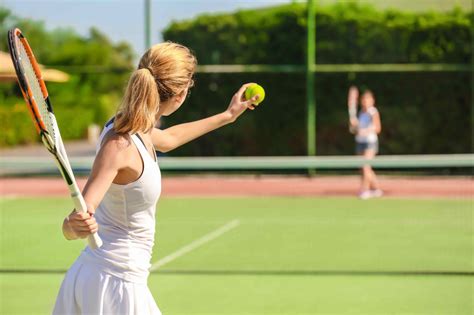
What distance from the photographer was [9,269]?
8023 mm

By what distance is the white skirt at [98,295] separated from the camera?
3424mm

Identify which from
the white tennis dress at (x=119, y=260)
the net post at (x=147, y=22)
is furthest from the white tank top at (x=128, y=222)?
the net post at (x=147, y=22)

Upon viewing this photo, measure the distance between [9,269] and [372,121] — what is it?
24.6 feet

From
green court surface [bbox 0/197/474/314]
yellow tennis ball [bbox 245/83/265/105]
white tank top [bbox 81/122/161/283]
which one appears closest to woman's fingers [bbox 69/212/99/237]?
white tank top [bbox 81/122/161/283]

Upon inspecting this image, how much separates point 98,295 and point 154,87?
30.2 inches

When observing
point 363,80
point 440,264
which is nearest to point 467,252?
point 440,264

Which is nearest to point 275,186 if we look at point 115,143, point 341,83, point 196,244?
point 341,83

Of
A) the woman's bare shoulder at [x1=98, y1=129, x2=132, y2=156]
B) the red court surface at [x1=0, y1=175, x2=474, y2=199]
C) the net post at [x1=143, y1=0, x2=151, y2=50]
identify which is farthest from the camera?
the net post at [x1=143, y1=0, x2=151, y2=50]

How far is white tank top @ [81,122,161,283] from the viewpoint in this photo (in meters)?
3.40

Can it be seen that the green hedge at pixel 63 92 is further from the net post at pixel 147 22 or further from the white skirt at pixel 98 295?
the white skirt at pixel 98 295

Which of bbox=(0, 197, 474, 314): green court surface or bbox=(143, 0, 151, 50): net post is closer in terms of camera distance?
bbox=(0, 197, 474, 314): green court surface

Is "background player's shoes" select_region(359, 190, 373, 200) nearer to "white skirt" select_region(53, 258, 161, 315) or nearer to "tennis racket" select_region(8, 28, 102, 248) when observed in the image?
"tennis racket" select_region(8, 28, 102, 248)

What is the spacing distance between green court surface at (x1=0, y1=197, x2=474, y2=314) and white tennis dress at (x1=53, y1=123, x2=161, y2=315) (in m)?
2.84

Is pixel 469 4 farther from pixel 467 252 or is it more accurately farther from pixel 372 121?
pixel 467 252
